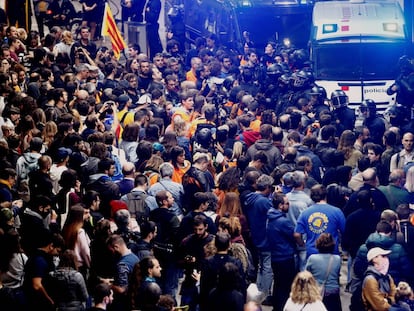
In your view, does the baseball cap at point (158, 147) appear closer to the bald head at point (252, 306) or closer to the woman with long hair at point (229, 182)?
the woman with long hair at point (229, 182)

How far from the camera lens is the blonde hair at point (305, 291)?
35.7ft

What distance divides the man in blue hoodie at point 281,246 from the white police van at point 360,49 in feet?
44.3

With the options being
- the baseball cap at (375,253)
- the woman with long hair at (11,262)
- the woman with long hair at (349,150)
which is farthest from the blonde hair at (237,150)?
the woman with long hair at (11,262)

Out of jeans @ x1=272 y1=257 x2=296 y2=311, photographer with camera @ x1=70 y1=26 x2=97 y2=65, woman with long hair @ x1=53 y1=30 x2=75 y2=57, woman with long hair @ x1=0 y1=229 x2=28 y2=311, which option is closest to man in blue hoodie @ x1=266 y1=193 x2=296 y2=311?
jeans @ x1=272 y1=257 x2=296 y2=311

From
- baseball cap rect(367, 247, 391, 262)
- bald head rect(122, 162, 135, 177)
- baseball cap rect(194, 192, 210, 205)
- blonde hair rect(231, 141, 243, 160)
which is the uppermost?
bald head rect(122, 162, 135, 177)

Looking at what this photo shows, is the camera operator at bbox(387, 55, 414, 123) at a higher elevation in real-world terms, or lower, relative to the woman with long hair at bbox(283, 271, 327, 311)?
higher

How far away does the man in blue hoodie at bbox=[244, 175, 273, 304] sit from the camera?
549 inches

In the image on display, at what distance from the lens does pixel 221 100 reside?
73.9 ft

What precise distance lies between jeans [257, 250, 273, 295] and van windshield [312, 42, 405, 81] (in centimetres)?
1347

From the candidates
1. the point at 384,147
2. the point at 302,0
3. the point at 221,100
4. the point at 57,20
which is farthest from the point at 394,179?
the point at 302,0

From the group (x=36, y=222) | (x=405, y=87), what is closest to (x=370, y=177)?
(x=36, y=222)

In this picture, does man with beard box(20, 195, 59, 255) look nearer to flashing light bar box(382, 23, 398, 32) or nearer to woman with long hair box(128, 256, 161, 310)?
woman with long hair box(128, 256, 161, 310)

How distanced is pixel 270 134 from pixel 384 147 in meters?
2.55

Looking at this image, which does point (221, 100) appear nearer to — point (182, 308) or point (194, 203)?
point (194, 203)
